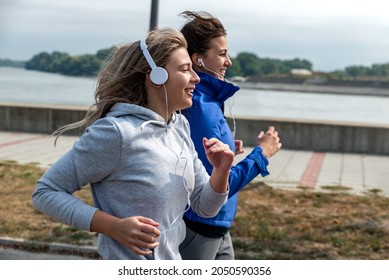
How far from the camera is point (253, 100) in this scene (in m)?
A: 12.8

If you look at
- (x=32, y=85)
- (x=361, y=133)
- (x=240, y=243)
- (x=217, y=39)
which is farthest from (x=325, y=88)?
(x=217, y=39)

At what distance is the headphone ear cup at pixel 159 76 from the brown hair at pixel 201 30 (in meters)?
0.72

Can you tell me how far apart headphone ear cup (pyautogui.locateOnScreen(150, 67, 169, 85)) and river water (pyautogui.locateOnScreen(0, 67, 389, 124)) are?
31.8 ft

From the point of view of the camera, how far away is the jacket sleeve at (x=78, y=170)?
1.95 meters

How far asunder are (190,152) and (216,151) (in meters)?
0.22

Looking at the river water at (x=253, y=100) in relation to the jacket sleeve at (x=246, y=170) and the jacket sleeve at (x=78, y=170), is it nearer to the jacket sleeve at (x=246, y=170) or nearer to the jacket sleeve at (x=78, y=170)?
the jacket sleeve at (x=246, y=170)

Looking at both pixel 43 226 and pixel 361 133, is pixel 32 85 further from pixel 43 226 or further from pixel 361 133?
pixel 43 226

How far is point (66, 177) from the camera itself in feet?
6.44

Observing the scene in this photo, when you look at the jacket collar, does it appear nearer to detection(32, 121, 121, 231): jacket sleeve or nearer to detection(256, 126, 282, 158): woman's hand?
detection(256, 126, 282, 158): woman's hand

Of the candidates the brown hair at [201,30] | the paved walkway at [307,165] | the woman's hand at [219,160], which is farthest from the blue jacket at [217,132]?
the paved walkway at [307,165]

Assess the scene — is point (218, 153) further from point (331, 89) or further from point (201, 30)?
point (331, 89)

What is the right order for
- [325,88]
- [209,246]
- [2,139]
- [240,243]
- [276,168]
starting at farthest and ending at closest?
1. [325,88]
2. [2,139]
3. [276,168]
4. [240,243]
5. [209,246]

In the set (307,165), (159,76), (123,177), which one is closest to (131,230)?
(123,177)

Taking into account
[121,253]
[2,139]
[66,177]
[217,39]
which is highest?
[217,39]
